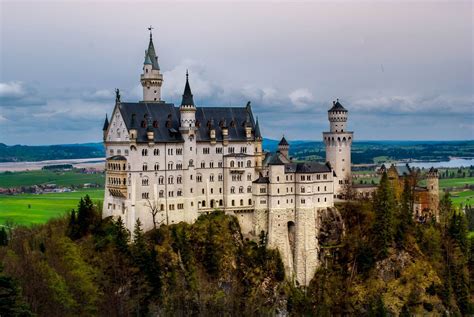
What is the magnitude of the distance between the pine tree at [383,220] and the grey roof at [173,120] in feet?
71.1

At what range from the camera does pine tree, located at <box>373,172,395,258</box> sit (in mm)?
105000

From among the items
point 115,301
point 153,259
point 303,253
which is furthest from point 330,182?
point 115,301

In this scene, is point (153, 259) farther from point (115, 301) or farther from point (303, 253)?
point (303, 253)

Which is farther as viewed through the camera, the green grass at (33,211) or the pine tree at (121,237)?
the green grass at (33,211)

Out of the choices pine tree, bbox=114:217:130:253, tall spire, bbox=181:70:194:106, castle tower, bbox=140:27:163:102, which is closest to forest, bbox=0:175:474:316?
pine tree, bbox=114:217:130:253

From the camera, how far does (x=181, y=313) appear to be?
302ft

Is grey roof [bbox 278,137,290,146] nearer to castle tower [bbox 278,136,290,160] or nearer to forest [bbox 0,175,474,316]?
castle tower [bbox 278,136,290,160]

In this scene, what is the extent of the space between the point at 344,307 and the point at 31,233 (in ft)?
160

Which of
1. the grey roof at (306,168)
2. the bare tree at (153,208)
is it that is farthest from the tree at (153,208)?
the grey roof at (306,168)

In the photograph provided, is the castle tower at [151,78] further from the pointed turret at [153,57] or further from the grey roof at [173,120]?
the grey roof at [173,120]

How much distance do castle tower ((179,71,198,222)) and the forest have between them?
2394 millimetres

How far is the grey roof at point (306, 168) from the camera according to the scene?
104688 mm

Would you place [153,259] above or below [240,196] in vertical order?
below

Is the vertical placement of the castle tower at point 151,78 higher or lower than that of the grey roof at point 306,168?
higher
